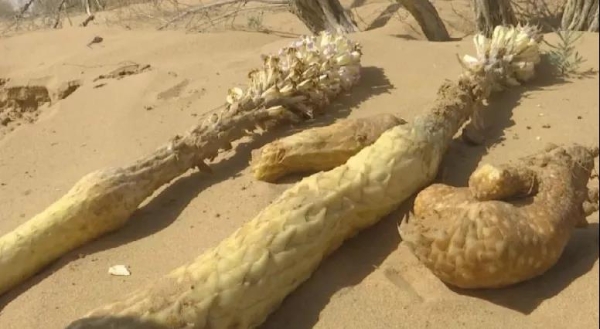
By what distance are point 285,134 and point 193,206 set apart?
0.52 metres

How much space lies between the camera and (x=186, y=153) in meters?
2.71

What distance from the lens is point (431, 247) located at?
188cm

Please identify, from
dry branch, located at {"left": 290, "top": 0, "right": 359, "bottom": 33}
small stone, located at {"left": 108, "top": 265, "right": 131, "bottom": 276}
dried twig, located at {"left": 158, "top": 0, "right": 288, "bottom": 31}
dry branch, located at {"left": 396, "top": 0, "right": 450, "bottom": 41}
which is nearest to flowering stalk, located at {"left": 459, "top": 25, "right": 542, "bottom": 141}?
dry branch, located at {"left": 396, "top": 0, "right": 450, "bottom": 41}

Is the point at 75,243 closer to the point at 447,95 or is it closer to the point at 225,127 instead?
the point at 225,127

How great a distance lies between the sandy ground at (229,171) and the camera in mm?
1868

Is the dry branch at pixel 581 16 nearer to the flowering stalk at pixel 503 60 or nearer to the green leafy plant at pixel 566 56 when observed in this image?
the green leafy plant at pixel 566 56

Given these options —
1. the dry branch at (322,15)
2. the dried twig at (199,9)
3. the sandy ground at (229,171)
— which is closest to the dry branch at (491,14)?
the sandy ground at (229,171)

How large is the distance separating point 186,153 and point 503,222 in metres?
1.32

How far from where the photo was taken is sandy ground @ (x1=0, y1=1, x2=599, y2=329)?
6.13 feet

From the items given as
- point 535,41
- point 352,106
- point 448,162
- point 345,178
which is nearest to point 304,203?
point 345,178

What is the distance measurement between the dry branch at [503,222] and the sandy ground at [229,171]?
9cm

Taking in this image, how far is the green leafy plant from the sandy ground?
0.18 ft

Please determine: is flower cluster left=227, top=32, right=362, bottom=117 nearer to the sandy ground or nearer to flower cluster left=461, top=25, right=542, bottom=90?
the sandy ground

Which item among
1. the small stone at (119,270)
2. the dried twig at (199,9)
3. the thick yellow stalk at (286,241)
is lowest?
the small stone at (119,270)
